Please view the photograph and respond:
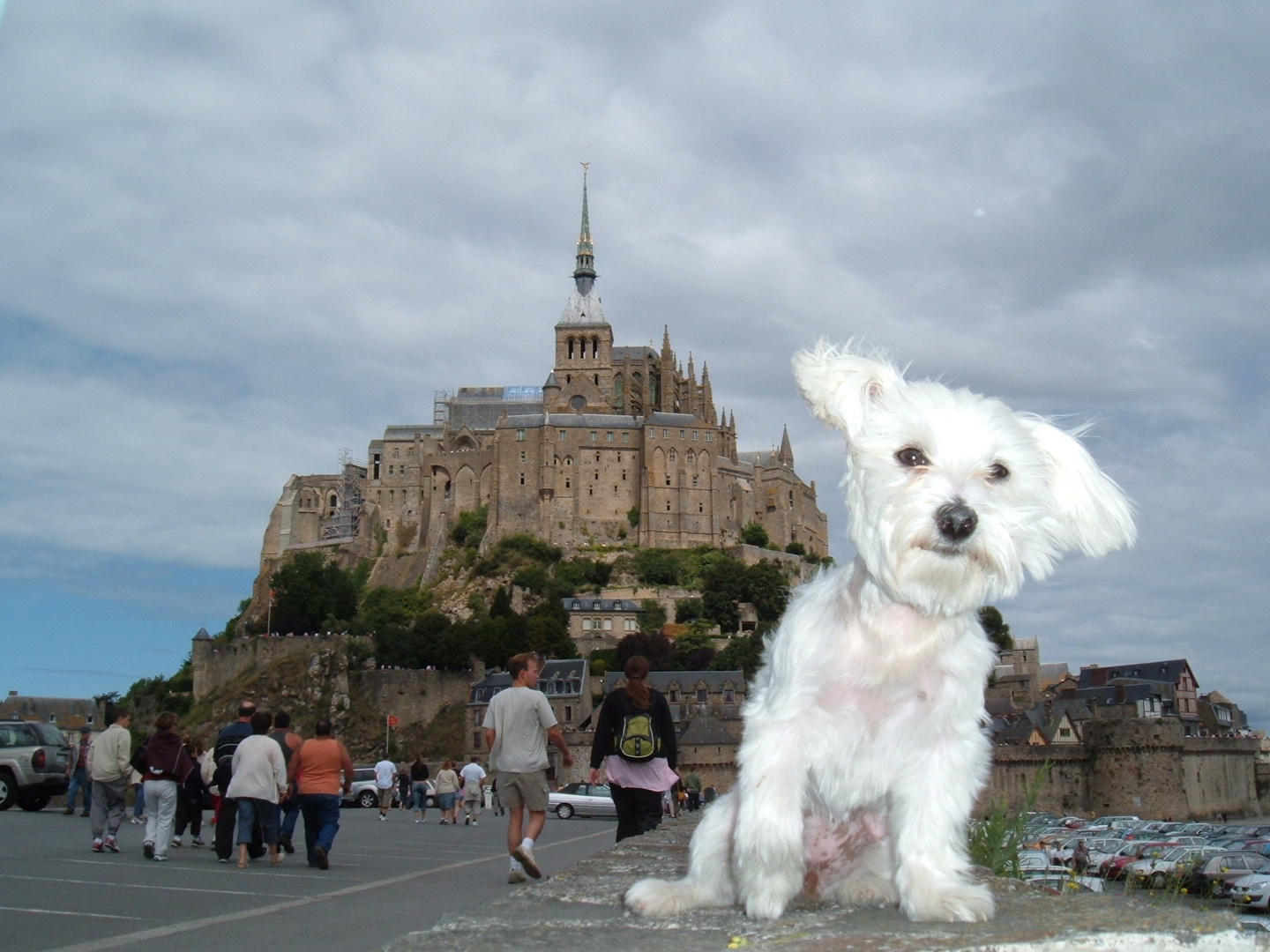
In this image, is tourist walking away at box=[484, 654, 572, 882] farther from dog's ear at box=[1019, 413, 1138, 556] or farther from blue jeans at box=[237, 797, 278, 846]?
dog's ear at box=[1019, 413, 1138, 556]

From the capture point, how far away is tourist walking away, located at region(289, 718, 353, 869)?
1054 centimetres

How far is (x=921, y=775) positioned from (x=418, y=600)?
80796mm

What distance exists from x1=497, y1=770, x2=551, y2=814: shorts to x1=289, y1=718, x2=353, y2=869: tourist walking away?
218cm

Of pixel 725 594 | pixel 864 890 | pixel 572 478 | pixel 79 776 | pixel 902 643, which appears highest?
pixel 572 478

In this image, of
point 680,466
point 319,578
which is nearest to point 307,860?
point 319,578

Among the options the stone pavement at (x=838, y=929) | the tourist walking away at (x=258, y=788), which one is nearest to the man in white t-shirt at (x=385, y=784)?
the tourist walking away at (x=258, y=788)

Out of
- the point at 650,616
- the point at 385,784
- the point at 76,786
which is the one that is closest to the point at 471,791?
the point at 385,784

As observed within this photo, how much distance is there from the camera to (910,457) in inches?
122

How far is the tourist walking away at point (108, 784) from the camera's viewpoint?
11338 mm

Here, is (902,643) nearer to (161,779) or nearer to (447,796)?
(161,779)

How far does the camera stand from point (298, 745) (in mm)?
11664

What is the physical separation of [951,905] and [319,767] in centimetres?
866

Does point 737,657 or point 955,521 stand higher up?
point 737,657

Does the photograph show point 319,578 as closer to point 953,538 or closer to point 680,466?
point 680,466
